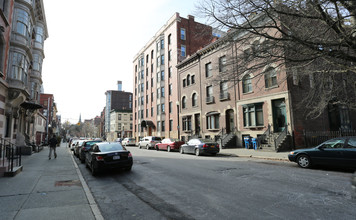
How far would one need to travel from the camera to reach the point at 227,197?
5.31 metres

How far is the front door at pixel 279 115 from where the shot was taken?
59.6 feet

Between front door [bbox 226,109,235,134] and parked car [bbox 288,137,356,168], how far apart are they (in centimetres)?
1330

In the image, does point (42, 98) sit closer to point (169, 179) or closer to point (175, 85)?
point (175, 85)

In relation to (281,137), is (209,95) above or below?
above

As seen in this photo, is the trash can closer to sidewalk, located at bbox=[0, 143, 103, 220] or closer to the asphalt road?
the asphalt road

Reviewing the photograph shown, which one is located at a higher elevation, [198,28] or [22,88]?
[198,28]

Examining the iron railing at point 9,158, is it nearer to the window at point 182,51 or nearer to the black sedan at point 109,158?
the black sedan at point 109,158

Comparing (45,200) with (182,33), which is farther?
(182,33)

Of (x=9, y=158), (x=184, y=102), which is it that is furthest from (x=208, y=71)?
(x=9, y=158)

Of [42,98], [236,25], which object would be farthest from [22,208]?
[42,98]

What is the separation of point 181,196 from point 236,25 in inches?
302

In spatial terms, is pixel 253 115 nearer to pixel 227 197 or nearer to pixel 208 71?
pixel 208 71

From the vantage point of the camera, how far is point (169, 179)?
25.4 feet

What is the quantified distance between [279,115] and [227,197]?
15505mm
